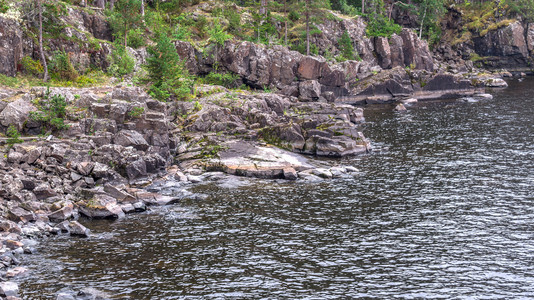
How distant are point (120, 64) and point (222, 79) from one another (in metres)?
21.9

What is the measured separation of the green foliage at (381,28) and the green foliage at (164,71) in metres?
68.6

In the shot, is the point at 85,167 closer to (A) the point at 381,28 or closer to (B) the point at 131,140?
(B) the point at 131,140

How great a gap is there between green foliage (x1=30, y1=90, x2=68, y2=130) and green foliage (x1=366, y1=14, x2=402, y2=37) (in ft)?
286

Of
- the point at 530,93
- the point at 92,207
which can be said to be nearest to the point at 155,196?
the point at 92,207

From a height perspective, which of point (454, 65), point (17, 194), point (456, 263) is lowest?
point (456, 263)

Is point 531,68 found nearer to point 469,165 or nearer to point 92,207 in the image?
point 469,165

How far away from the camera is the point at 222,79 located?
85.8 m

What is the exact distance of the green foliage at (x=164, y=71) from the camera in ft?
195

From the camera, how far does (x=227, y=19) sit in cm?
9931

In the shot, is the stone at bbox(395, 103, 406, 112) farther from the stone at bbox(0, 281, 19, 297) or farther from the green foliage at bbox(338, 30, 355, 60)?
the stone at bbox(0, 281, 19, 297)

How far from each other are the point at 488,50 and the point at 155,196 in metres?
132

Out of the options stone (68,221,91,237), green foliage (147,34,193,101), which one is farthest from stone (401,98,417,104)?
stone (68,221,91,237)

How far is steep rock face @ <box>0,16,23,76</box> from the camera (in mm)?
57438

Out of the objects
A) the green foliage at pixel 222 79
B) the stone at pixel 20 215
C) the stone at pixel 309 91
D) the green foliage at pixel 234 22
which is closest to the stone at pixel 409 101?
the stone at pixel 309 91
